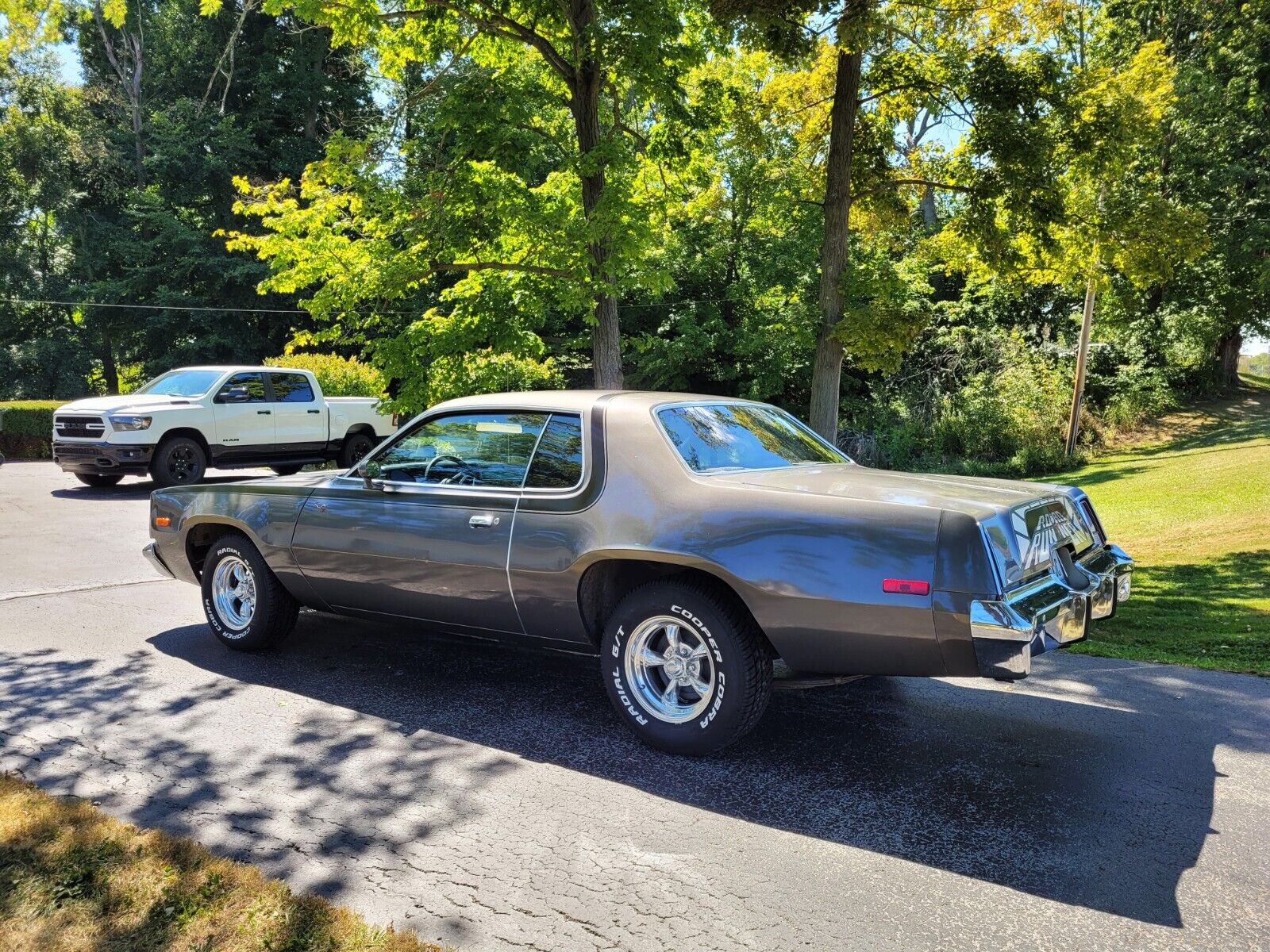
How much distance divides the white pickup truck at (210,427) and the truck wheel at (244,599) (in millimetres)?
8890

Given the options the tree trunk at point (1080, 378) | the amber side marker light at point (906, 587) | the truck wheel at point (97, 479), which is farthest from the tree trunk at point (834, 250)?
the tree trunk at point (1080, 378)

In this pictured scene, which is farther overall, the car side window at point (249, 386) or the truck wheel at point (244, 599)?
the car side window at point (249, 386)

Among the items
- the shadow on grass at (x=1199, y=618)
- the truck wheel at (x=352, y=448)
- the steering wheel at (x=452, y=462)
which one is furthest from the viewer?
the truck wheel at (x=352, y=448)

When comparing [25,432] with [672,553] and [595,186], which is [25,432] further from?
[672,553]

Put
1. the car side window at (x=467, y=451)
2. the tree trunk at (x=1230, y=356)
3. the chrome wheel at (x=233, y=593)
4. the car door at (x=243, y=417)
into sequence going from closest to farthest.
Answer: the car side window at (x=467, y=451) < the chrome wheel at (x=233, y=593) < the car door at (x=243, y=417) < the tree trunk at (x=1230, y=356)

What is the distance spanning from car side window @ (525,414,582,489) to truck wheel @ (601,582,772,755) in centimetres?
70

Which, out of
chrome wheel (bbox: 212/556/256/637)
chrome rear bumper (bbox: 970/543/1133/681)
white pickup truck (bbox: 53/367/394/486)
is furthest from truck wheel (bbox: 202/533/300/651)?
white pickup truck (bbox: 53/367/394/486)

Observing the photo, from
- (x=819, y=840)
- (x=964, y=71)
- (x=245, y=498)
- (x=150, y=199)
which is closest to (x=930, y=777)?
(x=819, y=840)

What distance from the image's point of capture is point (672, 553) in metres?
4.27

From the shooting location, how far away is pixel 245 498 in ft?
19.3

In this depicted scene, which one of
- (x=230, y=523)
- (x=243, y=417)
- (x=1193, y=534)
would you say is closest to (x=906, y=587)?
(x=230, y=523)

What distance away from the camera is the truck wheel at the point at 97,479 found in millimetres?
14328

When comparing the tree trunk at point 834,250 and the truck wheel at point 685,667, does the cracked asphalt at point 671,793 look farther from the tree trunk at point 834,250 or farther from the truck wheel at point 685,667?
the tree trunk at point 834,250

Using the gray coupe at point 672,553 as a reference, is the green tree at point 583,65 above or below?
above
